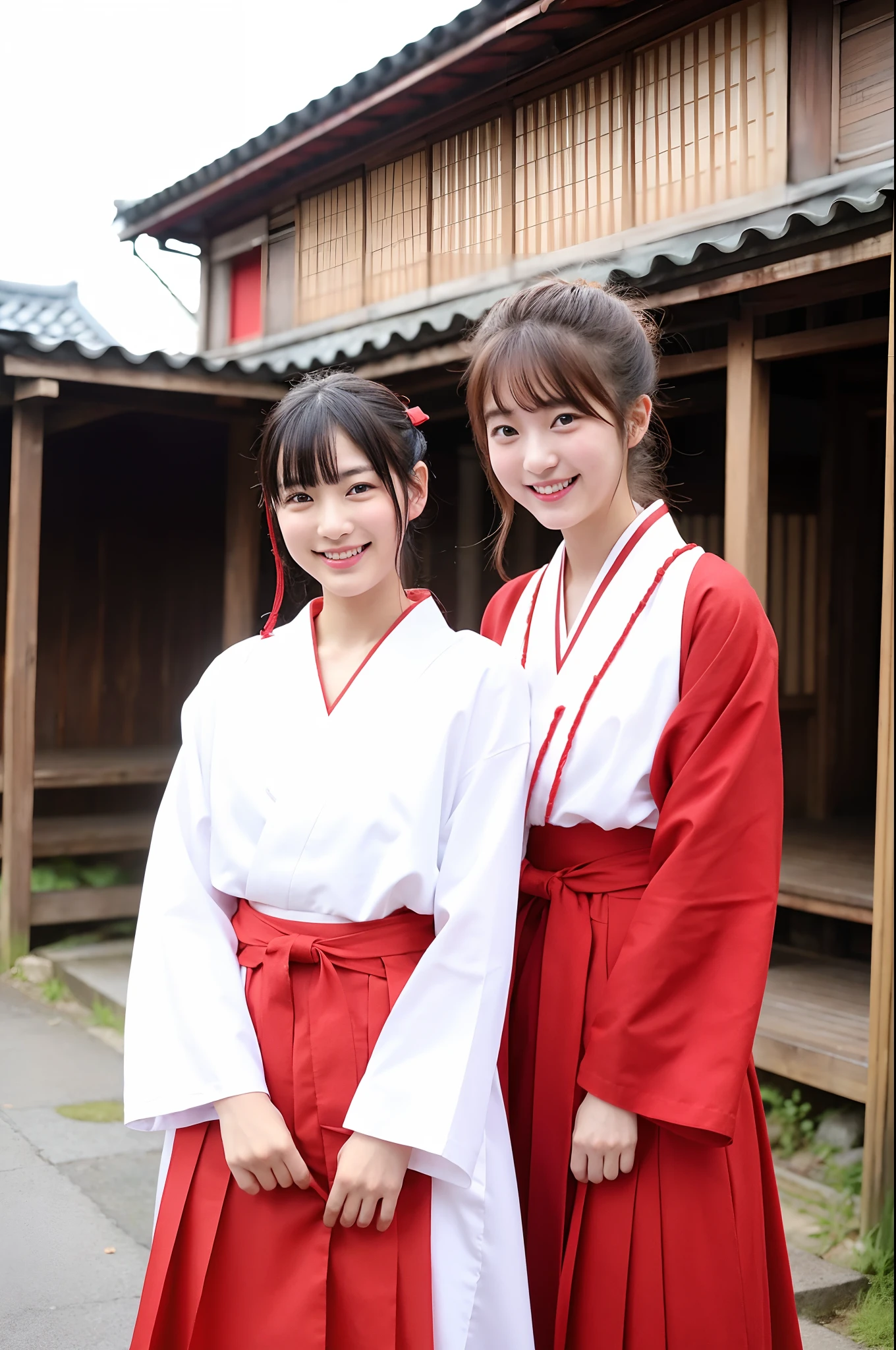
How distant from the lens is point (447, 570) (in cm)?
791

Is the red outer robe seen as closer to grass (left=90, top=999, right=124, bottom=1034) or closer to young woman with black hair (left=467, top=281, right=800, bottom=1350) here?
young woman with black hair (left=467, top=281, right=800, bottom=1350)

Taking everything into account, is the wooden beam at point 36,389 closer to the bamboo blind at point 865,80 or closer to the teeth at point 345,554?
the bamboo blind at point 865,80

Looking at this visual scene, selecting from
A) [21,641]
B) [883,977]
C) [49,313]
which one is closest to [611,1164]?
[883,977]

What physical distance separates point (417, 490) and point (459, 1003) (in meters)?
0.86

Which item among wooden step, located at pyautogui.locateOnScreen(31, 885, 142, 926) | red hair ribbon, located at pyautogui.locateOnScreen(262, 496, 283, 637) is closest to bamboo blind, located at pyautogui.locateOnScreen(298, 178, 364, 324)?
wooden step, located at pyautogui.locateOnScreen(31, 885, 142, 926)

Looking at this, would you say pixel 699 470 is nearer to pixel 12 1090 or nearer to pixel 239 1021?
pixel 12 1090

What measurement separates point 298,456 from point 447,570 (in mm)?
5994

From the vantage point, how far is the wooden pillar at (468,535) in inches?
303

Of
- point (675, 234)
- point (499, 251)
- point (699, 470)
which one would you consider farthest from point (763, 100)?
point (699, 470)

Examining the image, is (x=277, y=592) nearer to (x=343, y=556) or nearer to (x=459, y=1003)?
(x=343, y=556)

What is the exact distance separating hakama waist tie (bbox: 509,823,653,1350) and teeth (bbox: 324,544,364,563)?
0.56m

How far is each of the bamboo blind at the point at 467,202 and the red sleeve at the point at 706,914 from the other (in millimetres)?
4925

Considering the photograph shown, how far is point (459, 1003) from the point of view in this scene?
5.93 feet

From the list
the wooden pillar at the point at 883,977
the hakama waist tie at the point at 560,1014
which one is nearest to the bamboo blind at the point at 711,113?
the wooden pillar at the point at 883,977
